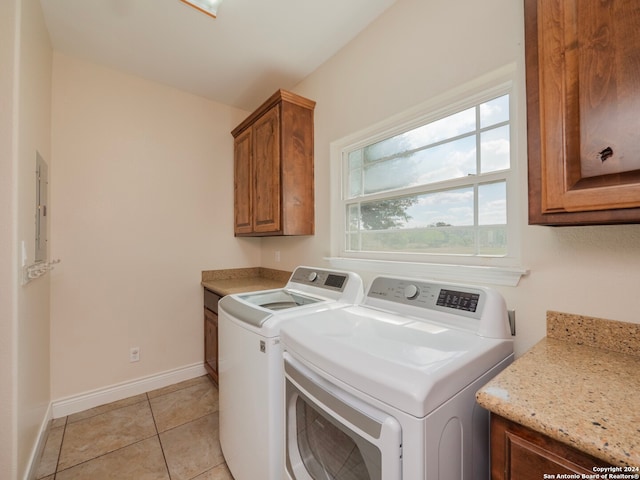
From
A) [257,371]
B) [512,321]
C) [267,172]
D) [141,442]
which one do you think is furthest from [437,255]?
[141,442]

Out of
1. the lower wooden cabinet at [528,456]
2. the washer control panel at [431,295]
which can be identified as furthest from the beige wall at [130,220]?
the lower wooden cabinet at [528,456]

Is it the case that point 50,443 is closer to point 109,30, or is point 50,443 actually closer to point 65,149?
point 65,149

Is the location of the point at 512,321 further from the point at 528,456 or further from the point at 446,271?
the point at 528,456

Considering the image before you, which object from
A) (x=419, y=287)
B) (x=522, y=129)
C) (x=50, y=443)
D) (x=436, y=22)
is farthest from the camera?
(x=50, y=443)

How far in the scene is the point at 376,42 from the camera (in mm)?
1762

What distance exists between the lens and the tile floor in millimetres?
1538

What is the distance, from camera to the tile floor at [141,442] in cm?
154

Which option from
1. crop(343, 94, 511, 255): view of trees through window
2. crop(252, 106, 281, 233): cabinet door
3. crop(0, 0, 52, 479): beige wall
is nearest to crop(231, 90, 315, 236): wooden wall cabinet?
crop(252, 106, 281, 233): cabinet door

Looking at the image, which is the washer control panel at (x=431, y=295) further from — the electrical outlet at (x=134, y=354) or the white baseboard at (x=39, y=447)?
the electrical outlet at (x=134, y=354)

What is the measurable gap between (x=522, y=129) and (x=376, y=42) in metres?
1.10

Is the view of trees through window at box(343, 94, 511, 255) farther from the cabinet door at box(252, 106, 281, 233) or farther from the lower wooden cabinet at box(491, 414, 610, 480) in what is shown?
the lower wooden cabinet at box(491, 414, 610, 480)

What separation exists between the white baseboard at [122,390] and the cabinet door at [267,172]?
147cm

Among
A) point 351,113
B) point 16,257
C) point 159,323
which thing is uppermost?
point 351,113

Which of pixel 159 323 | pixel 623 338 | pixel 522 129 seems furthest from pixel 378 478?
pixel 159 323
